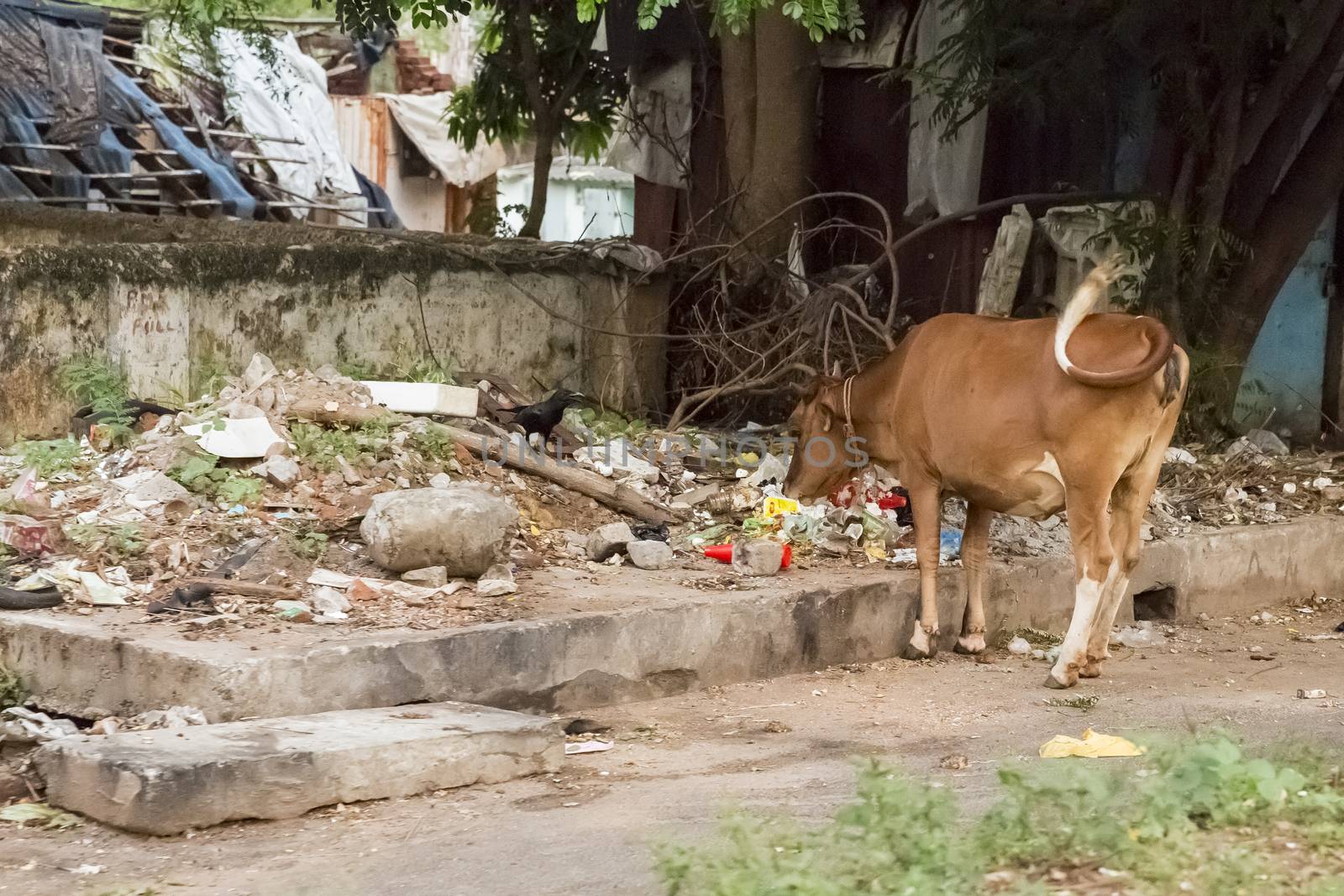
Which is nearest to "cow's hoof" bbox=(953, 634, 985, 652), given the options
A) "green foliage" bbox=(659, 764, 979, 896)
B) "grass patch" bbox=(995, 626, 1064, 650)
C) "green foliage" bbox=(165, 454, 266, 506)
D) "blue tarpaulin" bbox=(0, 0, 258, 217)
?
"grass patch" bbox=(995, 626, 1064, 650)

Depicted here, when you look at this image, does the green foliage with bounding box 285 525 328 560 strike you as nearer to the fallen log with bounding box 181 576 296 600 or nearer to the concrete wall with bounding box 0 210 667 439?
the fallen log with bounding box 181 576 296 600

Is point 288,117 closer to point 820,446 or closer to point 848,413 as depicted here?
point 820,446

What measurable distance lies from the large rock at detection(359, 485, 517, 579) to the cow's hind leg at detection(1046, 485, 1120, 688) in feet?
7.20

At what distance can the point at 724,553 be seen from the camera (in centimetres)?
712

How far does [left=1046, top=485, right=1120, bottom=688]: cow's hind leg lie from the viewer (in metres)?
6.18

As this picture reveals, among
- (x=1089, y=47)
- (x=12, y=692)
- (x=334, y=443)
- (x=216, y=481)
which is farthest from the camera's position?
(x=1089, y=47)

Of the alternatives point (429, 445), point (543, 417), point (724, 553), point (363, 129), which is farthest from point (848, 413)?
point (363, 129)

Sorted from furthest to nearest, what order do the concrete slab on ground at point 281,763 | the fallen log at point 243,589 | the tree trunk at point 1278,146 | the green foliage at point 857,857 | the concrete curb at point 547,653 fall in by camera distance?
the tree trunk at point 1278,146, the fallen log at point 243,589, the concrete curb at point 547,653, the concrete slab on ground at point 281,763, the green foliage at point 857,857

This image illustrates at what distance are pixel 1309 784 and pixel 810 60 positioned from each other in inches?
299

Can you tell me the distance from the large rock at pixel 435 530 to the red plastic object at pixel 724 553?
116cm

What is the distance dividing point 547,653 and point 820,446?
215 centimetres

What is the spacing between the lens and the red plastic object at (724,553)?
706 cm


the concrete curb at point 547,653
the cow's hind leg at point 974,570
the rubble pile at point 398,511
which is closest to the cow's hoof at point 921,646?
the concrete curb at point 547,653

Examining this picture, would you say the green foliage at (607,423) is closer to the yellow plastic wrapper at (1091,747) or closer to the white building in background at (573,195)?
the yellow plastic wrapper at (1091,747)
